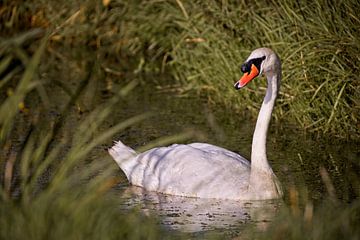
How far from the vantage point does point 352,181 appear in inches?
325

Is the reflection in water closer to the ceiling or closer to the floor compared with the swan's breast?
closer to the floor

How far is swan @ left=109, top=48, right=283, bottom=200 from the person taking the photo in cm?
783

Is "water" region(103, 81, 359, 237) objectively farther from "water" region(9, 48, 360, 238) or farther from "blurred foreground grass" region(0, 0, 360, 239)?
"blurred foreground grass" region(0, 0, 360, 239)

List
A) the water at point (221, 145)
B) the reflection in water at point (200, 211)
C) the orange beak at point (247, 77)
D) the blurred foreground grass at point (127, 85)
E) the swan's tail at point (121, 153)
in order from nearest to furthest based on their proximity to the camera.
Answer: the blurred foreground grass at point (127, 85), the reflection in water at point (200, 211), the water at point (221, 145), the orange beak at point (247, 77), the swan's tail at point (121, 153)

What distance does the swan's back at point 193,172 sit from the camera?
793cm

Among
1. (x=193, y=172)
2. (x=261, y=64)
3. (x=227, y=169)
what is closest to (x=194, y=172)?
(x=193, y=172)

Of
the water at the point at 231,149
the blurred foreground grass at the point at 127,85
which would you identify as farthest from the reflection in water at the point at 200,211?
the blurred foreground grass at the point at 127,85

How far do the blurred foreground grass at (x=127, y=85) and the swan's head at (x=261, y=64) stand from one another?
1117 mm

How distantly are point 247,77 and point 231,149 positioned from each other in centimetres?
195

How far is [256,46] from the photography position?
10.9 m

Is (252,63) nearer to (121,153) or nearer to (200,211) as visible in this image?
(200,211)

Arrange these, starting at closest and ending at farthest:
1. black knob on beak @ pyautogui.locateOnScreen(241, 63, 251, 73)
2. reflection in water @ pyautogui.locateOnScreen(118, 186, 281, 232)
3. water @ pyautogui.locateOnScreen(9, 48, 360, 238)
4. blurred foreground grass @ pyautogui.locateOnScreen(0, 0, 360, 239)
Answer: blurred foreground grass @ pyautogui.locateOnScreen(0, 0, 360, 239)
reflection in water @ pyautogui.locateOnScreen(118, 186, 281, 232)
water @ pyautogui.locateOnScreen(9, 48, 360, 238)
black knob on beak @ pyautogui.locateOnScreen(241, 63, 251, 73)

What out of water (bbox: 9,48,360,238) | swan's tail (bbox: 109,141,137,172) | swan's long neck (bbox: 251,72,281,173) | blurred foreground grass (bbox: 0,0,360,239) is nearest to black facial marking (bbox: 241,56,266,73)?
swan's long neck (bbox: 251,72,281,173)

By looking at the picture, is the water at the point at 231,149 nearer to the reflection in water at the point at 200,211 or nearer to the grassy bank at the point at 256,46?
the reflection in water at the point at 200,211
